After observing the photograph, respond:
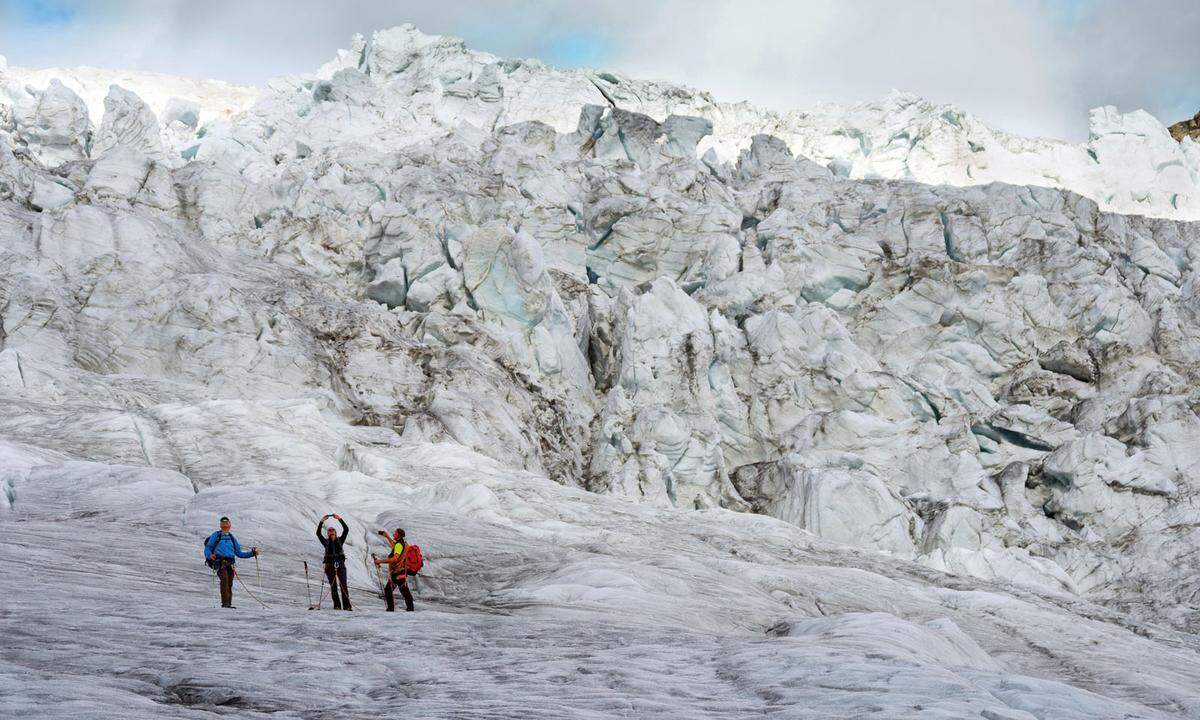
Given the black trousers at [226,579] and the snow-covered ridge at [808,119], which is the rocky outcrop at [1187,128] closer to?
the snow-covered ridge at [808,119]

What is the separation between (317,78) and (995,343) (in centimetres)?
6525

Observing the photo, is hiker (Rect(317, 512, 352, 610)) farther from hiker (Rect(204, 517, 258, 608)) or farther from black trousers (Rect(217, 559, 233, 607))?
black trousers (Rect(217, 559, 233, 607))

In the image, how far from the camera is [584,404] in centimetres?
5644

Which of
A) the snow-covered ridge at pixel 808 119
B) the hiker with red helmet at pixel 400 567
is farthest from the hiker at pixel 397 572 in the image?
the snow-covered ridge at pixel 808 119

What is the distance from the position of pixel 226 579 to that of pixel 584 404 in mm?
41195

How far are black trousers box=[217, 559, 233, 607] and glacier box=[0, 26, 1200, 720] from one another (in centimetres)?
87

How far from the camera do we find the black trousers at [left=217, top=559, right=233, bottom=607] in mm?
15430

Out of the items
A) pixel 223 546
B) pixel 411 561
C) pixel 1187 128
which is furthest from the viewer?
pixel 1187 128

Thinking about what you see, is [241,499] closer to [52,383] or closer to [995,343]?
[52,383]

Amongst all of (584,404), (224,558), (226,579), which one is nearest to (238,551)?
(224,558)

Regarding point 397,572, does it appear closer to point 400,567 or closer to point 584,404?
point 400,567

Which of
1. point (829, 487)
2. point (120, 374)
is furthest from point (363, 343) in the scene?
point (829, 487)

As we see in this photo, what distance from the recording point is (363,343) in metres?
51.5

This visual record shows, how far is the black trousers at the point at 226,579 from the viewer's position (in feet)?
50.6
